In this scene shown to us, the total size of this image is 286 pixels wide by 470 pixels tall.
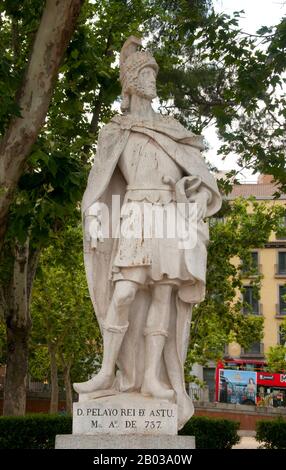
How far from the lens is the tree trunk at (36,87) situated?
→ 33.9 ft

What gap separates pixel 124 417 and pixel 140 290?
1227 millimetres

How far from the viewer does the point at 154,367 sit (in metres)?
7.75

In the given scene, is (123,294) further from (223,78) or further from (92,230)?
(223,78)

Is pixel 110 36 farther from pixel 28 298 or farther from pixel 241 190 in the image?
pixel 241 190

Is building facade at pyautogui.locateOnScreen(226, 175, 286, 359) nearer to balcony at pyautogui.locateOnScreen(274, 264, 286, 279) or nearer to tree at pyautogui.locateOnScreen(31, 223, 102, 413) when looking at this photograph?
balcony at pyautogui.locateOnScreen(274, 264, 286, 279)

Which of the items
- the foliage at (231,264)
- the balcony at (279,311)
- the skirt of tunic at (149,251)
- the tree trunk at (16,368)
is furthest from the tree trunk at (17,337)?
the balcony at (279,311)

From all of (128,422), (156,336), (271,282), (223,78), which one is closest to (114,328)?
(156,336)

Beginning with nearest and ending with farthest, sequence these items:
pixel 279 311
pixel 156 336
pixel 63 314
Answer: pixel 156 336, pixel 63 314, pixel 279 311

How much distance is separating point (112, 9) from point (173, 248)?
11282mm

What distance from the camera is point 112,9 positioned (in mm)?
17984

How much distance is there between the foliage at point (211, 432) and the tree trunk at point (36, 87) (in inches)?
319

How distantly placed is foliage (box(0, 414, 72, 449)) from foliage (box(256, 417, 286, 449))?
4.09 meters

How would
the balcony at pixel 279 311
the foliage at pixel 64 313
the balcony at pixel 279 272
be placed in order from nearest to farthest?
1. the foliage at pixel 64 313
2. the balcony at pixel 279 311
3. the balcony at pixel 279 272

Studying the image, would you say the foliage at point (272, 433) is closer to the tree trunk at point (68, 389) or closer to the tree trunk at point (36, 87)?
the tree trunk at point (36, 87)
